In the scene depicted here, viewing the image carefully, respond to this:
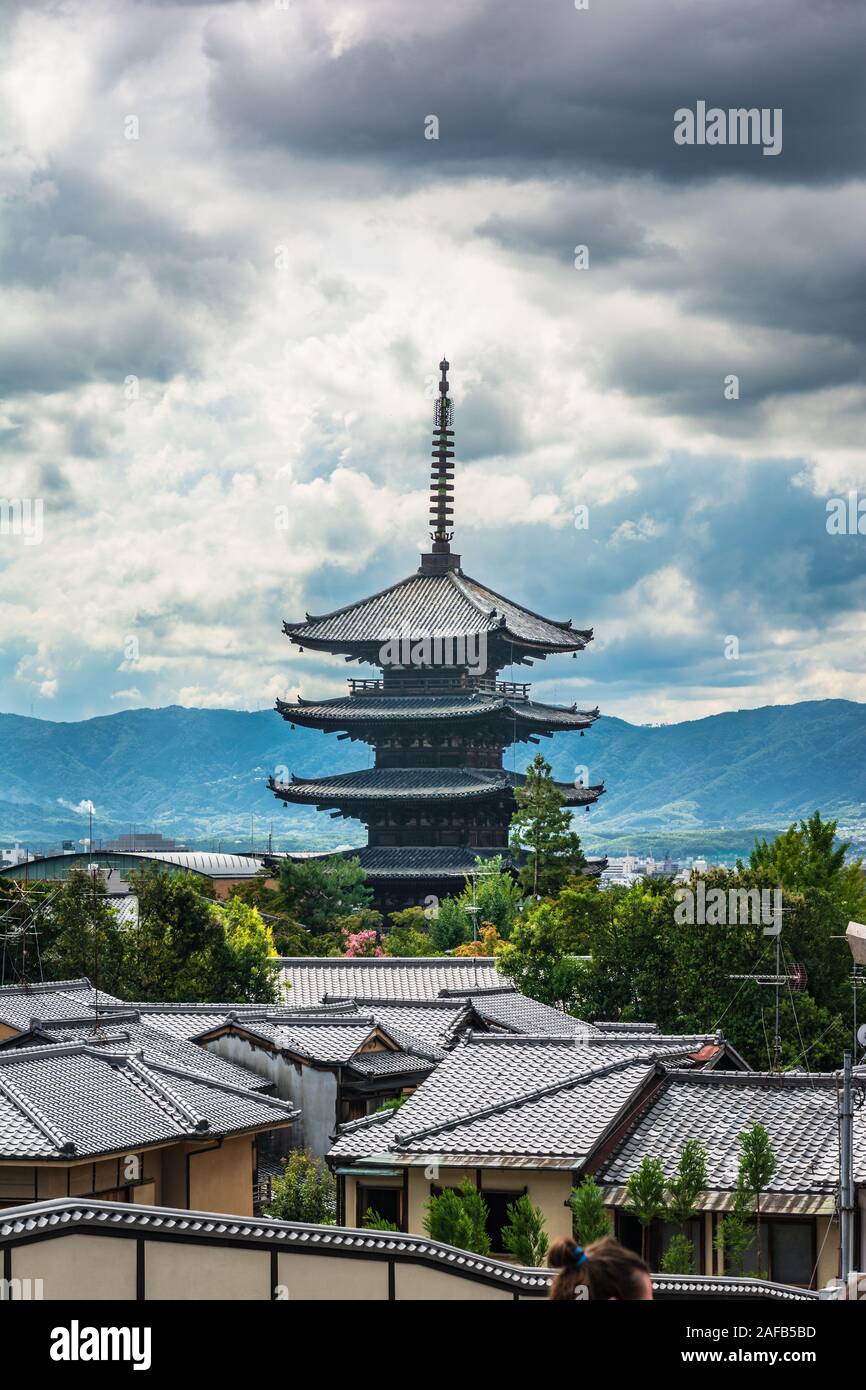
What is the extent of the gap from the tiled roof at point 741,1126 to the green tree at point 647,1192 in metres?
1.18

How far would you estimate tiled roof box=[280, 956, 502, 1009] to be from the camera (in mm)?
56691

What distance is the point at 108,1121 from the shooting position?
29734mm

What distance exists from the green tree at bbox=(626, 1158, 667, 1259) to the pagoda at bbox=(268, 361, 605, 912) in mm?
59116

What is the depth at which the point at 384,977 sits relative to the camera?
57.5 m

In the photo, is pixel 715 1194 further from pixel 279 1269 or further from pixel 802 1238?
pixel 279 1269

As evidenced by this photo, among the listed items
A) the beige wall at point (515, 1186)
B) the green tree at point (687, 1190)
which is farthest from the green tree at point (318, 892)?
the green tree at point (687, 1190)

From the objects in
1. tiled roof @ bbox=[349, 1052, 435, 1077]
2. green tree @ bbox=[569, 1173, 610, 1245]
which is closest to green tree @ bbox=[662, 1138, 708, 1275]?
green tree @ bbox=[569, 1173, 610, 1245]

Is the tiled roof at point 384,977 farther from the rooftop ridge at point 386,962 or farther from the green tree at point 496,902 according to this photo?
the green tree at point 496,902

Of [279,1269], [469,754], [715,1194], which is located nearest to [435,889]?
[469,754]

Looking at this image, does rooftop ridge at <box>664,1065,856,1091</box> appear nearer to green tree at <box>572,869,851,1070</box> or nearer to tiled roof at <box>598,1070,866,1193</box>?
tiled roof at <box>598,1070,866,1193</box>

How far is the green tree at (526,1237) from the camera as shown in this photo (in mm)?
24172

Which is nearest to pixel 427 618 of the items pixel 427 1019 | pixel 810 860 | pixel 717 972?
pixel 810 860

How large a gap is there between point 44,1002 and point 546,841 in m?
33.0

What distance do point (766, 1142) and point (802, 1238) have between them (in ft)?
5.22
